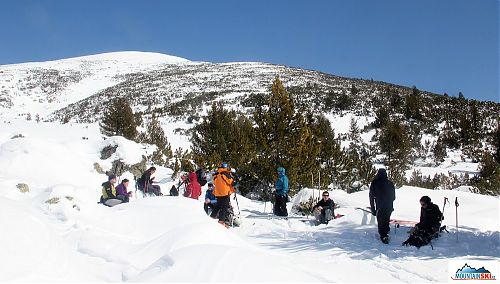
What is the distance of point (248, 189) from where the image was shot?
17219 mm

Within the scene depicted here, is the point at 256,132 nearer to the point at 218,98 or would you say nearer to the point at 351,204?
the point at 351,204

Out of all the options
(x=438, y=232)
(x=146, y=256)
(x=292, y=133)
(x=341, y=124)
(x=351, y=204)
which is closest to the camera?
(x=146, y=256)

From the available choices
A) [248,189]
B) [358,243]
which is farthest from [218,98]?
[358,243]

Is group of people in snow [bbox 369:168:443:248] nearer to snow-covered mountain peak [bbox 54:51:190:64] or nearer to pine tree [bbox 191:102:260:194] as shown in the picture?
pine tree [bbox 191:102:260:194]

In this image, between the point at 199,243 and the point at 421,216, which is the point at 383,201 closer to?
the point at 421,216

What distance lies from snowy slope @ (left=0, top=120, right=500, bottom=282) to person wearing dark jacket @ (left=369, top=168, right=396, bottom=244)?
12.9 inches

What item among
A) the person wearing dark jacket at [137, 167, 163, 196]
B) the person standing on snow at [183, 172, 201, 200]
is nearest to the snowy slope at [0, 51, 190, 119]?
the person wearing dark jacket at [137, 167, 163, 196]

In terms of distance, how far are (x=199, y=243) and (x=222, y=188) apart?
3.69 metres

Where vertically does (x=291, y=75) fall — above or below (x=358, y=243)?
above

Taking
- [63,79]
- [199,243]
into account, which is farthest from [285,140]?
[63,79]

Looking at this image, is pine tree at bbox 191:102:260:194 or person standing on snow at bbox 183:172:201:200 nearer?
person standing on snow at bbox 183:172:201:200

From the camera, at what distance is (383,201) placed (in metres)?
8.42

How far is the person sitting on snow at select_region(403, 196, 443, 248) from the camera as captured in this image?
306 inches

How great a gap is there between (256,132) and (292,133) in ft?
4.34
